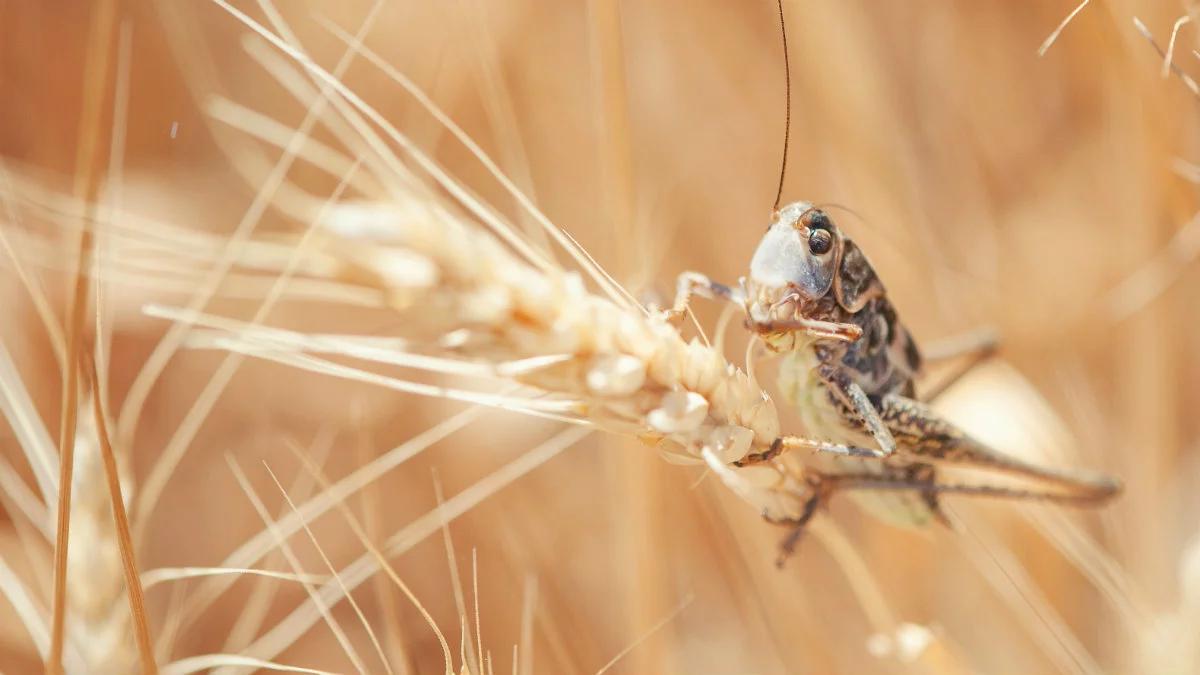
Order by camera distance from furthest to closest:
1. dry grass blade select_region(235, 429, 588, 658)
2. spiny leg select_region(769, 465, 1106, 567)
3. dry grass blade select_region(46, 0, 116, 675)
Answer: spiny leg select_region(769, 465, 1106, 567) < dry grass blade select_region(235, 429, 588, 658) < dry grass blade select_region(46, 0, 116, 675)

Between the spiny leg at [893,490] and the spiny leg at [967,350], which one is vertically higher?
the spiny leg at [967,350]

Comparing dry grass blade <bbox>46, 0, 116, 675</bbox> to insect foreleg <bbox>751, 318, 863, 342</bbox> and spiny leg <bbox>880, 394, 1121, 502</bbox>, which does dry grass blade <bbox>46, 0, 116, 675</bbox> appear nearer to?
insect foreleg <bbox>751, 318, 863, 342</bbox>

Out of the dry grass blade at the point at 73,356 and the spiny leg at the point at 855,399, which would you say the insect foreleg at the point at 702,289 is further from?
the dry grass blade at the point at 73,356

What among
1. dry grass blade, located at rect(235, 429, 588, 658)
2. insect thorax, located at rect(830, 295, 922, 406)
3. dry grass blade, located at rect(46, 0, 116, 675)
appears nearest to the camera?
dry grass blade, located at rect(46, 0, 116, 675)

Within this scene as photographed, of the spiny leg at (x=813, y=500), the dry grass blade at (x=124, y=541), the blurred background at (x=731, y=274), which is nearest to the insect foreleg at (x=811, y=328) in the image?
the spiny leg at (x=813, y=500)

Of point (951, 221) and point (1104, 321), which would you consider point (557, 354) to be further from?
point (951, 221)

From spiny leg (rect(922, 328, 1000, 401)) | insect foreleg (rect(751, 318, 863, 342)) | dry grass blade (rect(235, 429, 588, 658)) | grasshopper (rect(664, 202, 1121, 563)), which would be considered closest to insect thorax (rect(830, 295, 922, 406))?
grasshopper (rect(664, 202, 1121, 563))
